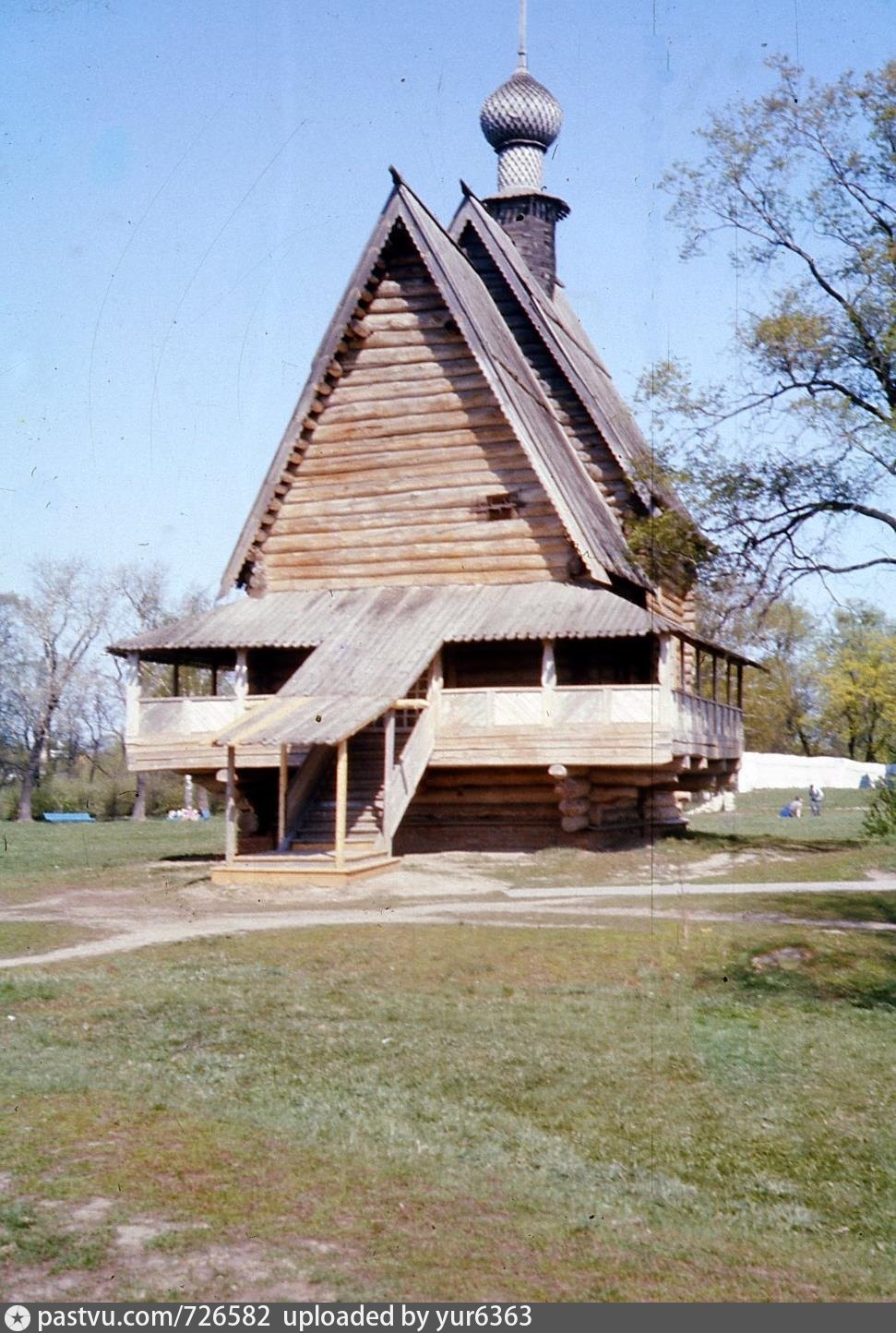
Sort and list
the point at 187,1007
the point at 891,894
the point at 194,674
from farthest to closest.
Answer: the point at 194,674 < the point at 891,894 < the point at 187,1007

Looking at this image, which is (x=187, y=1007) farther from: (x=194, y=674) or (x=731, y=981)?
(x=194, y=674)

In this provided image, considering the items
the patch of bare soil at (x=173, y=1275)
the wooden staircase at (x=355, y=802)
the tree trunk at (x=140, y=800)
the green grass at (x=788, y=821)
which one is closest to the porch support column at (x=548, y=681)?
the wooden staircase at (x=355, y=802)

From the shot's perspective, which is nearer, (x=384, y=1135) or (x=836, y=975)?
(x=384, y=1135)

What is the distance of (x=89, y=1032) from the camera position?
10492mm

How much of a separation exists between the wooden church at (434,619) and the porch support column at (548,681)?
0.03 m

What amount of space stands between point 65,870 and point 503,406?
11710mm

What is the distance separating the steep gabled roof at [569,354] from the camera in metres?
30.7

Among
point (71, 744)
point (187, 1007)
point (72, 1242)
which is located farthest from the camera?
point (71, 744)

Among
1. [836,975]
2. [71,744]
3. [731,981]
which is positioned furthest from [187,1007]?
[71,744]

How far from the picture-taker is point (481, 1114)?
28.6 feet

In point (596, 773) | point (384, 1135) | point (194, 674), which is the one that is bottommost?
point (384, 1135)

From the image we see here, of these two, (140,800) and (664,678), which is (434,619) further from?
(140,800)

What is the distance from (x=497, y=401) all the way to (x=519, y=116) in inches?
622

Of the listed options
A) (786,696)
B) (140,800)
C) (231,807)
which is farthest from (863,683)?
(231,807)
